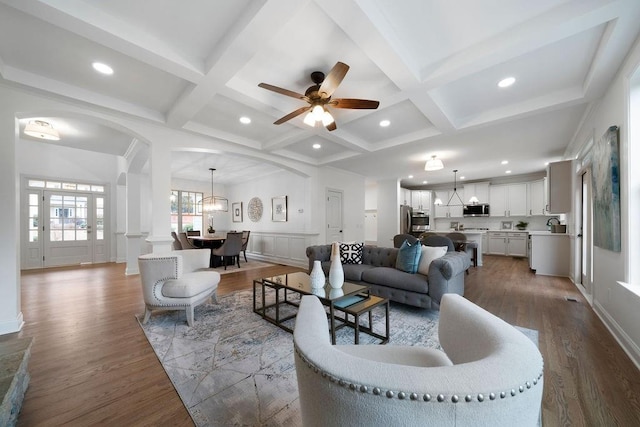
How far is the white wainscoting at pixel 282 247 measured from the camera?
6.31 m

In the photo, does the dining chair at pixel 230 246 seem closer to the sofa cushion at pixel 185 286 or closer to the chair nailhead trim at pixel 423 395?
the sofa cushion at pixel 185 286

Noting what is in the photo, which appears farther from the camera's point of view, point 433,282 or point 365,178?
point 365,178

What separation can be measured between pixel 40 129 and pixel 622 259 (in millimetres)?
7215

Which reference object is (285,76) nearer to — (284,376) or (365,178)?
(284,376)

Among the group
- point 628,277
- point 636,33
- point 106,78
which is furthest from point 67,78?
point 628,277

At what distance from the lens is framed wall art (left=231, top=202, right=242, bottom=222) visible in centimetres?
868

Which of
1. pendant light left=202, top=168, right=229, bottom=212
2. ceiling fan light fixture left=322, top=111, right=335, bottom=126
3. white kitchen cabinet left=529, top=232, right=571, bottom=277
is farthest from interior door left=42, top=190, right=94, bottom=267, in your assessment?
white kitchen cabinet left=529, top=232, right=571, bottom=277

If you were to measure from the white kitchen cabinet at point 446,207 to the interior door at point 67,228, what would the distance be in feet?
35.8

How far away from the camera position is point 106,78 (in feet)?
8.65

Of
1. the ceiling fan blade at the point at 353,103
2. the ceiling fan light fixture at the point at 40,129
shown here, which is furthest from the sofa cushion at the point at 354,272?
the ceiling fan light fixture at the point at 40,129

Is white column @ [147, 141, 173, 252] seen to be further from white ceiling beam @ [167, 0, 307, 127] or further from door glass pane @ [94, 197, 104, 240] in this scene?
door glass pane @ [94, 197, 104, 240]

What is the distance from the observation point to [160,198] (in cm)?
364

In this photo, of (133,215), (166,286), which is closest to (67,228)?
(133,215)

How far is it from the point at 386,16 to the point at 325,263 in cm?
318
